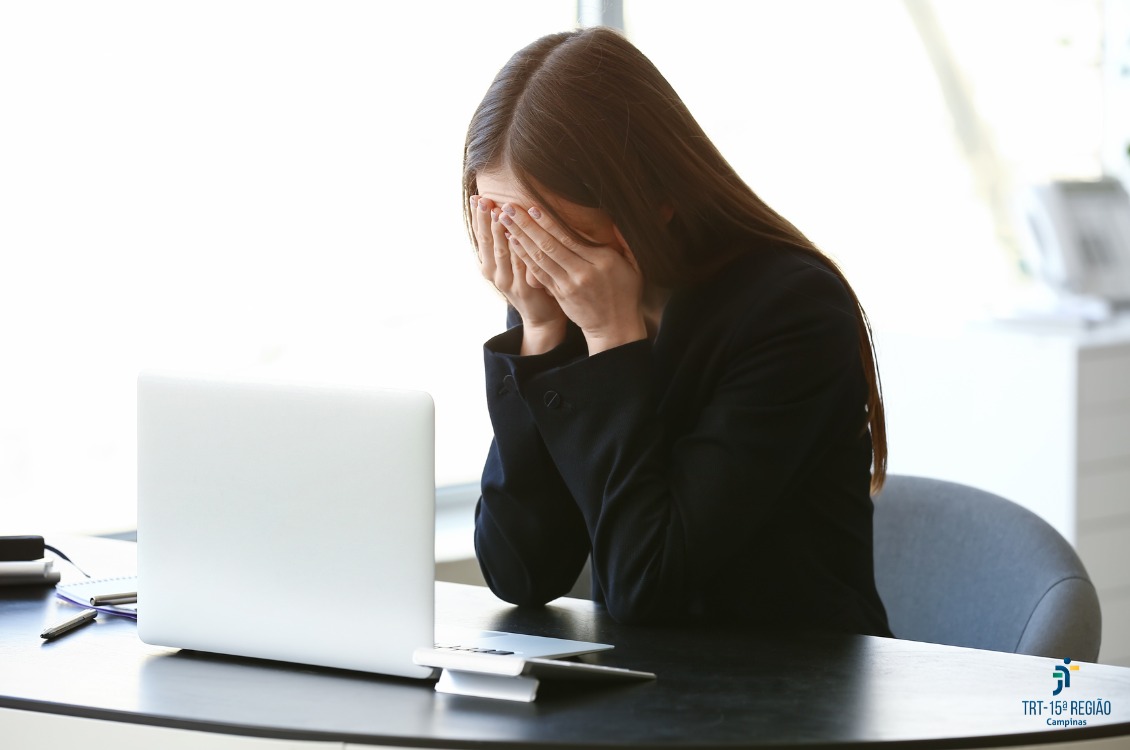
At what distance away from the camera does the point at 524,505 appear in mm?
1520

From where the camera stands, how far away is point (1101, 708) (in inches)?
41.7

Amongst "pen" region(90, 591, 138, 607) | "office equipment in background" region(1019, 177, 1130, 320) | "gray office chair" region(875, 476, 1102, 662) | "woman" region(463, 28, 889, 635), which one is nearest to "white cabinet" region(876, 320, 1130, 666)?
"office equipment in background" region(1019, 177, 1130, 320)

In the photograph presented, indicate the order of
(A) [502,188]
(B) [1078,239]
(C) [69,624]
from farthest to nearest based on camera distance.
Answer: (B) [1078,239], (A) [502,188], (C) [69,624]

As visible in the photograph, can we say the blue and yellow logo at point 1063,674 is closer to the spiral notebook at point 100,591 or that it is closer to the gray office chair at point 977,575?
the gray office chair at point 977,575

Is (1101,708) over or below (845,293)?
below

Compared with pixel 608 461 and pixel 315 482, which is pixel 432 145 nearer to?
pixel 608 461

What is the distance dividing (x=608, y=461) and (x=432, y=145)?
1.67 m

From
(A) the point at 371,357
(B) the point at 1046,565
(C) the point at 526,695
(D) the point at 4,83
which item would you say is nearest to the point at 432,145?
(A) the point at 371,357

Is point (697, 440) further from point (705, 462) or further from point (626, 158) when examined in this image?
point (626, 158)

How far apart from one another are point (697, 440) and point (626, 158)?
30cm

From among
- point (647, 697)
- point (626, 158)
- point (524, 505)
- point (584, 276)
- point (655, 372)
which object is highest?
point (626, 158)

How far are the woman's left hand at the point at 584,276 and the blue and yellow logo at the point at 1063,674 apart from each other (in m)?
0.51

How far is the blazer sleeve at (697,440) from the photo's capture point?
1342 millimetres

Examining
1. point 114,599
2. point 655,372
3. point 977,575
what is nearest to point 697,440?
point 655,372
